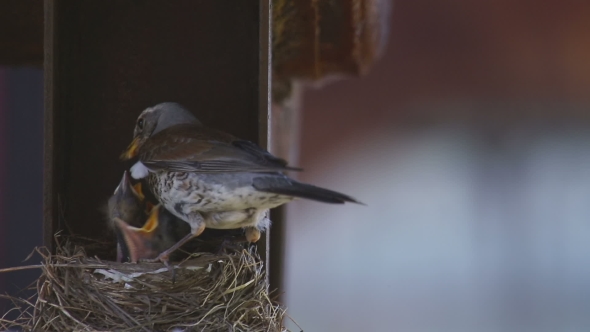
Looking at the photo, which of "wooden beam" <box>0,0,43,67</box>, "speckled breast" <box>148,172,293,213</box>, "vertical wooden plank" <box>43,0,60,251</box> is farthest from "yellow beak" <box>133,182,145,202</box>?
"wooden beam" <box>0,0,43,67</box>

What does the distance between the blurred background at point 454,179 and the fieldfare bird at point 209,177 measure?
82 cm

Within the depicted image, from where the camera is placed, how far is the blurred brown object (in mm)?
2449

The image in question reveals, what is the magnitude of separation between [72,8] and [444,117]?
1.44m

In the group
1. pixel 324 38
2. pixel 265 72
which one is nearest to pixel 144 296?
pixel 265 72

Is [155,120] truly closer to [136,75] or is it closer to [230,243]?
[136,75]

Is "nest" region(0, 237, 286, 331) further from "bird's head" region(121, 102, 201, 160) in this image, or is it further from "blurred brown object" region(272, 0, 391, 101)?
"blurred brown object" region(272, 0, 391, 101)

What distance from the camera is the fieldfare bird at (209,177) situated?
2.06m

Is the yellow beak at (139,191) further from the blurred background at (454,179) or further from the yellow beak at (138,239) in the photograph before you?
the blurred background at (454,179)

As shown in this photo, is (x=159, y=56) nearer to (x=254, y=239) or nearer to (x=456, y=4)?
(x=254, y=239)

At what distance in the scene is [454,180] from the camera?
3.12m

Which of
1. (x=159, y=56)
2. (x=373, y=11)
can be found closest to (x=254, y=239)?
(x=159, y=56)

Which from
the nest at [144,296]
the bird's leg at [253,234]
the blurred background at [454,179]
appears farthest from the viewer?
the blurred background at [454,179]

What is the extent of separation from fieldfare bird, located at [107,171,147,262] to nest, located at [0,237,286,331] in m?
0.11

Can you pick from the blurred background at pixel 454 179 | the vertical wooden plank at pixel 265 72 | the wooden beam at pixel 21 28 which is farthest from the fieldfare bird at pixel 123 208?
the blurred background at pixel 454 179
